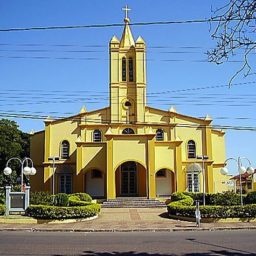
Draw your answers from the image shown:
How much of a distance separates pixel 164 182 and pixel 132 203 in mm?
5909

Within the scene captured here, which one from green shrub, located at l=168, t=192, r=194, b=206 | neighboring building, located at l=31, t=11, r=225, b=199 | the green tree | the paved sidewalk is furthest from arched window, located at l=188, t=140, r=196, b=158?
the green tree

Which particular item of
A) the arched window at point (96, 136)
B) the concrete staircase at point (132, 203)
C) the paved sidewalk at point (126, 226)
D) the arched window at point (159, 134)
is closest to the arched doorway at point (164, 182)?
the arched window at point (159, 134)

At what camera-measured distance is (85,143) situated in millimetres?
35969

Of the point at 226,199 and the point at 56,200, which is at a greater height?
the point at 56,200

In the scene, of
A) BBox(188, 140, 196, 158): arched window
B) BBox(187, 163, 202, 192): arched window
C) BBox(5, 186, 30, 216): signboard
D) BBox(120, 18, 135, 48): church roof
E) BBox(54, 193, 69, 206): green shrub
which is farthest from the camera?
BBox(120, 18, 135, 48): church roof

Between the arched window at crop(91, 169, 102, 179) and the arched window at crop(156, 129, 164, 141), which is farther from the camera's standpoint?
the arched window at crop(156, 129, 164, 141)

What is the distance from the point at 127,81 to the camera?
130 feet

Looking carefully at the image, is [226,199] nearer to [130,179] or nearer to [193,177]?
[193,177]

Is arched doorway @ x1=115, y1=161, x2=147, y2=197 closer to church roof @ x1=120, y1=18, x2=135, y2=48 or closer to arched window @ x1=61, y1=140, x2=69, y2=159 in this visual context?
arched window @ x1=61, y1=140, x2=69, y2=159

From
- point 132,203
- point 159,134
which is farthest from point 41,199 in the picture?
point 159,134

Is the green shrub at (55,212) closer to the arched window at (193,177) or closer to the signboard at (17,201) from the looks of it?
the signboard at (17,201)

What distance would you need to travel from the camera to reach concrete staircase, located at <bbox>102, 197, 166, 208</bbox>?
31859mm

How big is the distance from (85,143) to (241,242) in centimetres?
2363

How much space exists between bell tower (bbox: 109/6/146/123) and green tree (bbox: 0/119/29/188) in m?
13.8
